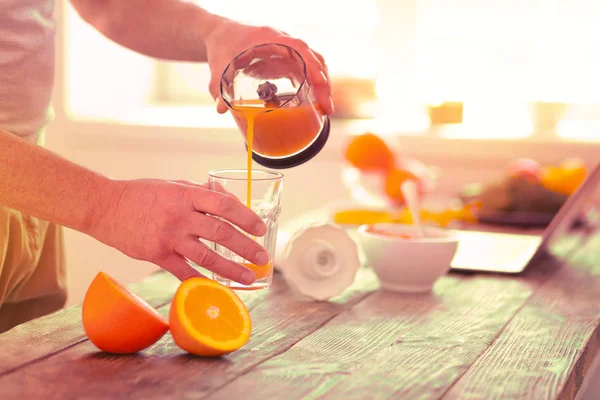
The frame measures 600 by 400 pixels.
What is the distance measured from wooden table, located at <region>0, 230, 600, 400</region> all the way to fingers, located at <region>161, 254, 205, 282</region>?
0.08 metres

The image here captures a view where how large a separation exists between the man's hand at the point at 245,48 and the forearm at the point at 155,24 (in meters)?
0.06

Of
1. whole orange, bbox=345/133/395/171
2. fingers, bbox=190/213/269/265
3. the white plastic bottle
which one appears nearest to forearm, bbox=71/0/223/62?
the white plastic bottle

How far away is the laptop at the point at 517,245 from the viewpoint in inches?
59.0

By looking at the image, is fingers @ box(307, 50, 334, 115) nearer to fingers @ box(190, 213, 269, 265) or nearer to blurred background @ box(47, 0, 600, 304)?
fingers @ box(190, 213, 269, 265)

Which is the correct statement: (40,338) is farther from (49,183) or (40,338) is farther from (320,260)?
(320,260)

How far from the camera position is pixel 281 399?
0.81 meters

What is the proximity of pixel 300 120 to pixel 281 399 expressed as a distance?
1.48ft

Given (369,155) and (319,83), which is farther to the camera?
(369,155)

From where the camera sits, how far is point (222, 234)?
97 centimetres

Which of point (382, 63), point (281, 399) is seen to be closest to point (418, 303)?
point (281, 399)

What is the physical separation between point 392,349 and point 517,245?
31.1 inches

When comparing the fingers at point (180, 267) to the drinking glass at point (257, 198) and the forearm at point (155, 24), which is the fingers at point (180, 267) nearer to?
the drinking glass at point (257, 198)

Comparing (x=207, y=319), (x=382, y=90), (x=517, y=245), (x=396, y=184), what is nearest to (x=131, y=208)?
(x=207, y=319)

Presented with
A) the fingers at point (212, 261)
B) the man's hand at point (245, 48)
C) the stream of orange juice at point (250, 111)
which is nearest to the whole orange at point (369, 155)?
the man's hand at point (245, 48)
